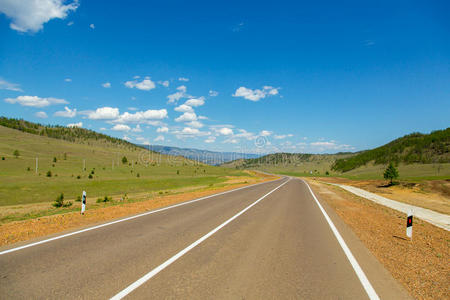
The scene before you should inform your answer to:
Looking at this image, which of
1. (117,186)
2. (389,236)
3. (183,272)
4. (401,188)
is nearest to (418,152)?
(401,188)

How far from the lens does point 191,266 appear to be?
216 inches

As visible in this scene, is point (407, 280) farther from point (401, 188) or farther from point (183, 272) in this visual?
point (401, 188)

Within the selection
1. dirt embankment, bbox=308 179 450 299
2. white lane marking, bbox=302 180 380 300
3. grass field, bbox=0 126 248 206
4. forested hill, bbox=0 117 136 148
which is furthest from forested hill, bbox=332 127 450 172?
forested hill, bbox=0 117 136 148

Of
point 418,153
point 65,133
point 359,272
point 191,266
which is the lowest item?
point 359,272

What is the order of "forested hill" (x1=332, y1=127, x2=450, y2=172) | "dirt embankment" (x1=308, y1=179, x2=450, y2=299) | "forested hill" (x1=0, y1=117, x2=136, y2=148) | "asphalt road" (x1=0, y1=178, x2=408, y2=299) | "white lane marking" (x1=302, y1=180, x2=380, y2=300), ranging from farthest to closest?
"forested hill" (x1=0, y1=117, x2=136, y2=148) → "forested hill" (x1=332, y1=127, x2=450, y2=172) → "dirt embankment" (x1=308, y1=179, x2=450, y2=299) → "white lane marking" (x1=302, y1=180, x2=380, y2=300) → "asphalt road" (x1=0, y1=178, x2=408, y2=299)

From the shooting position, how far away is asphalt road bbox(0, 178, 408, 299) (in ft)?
14.3

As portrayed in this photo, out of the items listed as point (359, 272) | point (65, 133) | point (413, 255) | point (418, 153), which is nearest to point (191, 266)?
point (359, 272)

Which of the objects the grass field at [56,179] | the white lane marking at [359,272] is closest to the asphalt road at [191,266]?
the white lane marking at [359,272]

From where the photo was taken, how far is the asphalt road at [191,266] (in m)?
4.34

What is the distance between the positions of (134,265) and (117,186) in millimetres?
44845

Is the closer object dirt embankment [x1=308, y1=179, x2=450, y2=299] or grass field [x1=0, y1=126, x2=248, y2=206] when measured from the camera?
dirt embankment [x1=308, y1=179, x2=450, y2=299]

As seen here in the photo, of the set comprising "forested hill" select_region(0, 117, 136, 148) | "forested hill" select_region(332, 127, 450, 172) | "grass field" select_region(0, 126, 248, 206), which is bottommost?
"grass field" select_region(0, 126, 248, 206)

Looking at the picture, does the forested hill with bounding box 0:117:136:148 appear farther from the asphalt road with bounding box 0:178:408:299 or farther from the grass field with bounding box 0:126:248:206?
the asphalt road with bounding box 0:178:408:299

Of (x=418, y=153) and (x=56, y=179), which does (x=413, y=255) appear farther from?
(x=418, y=153)
